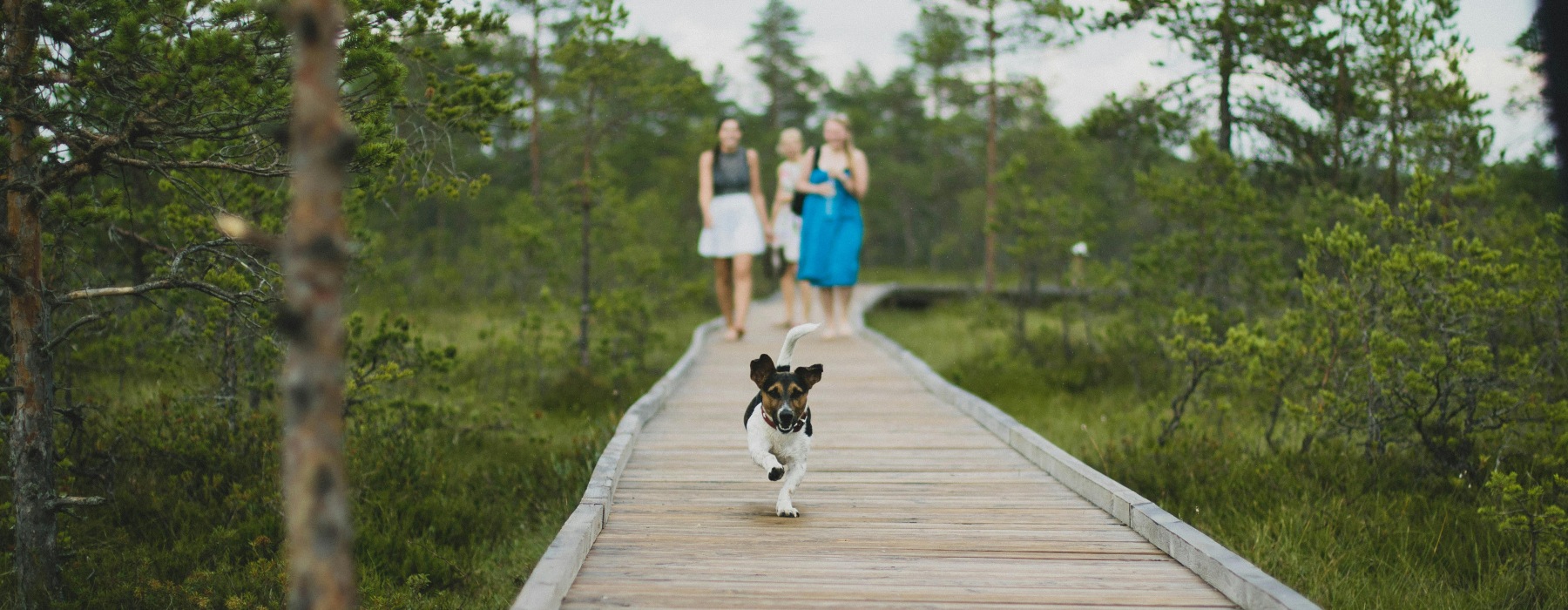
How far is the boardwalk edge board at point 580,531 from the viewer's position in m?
3.63

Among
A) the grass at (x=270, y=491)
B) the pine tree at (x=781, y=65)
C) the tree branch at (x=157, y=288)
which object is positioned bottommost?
the grass at (x=270, y=491)

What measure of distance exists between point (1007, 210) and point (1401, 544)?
8728 mm

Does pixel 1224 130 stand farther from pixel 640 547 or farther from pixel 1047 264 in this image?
pixel 640 547

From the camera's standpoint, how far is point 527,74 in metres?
27.6

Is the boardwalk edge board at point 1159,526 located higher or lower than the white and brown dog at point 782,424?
lower

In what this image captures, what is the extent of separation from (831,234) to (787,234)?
129 centimetres

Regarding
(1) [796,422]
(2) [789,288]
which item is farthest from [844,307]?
(1) [796,422]

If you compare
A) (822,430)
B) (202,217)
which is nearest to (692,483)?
(822,430)

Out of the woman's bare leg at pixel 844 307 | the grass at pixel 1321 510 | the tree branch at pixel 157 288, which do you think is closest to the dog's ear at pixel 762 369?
the tree branch at pixel 157 288

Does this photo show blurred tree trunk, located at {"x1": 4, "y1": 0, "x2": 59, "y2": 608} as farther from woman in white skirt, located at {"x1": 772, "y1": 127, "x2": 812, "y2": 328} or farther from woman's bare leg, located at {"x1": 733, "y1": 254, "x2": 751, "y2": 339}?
woman in white skirt, located at {"x1": 772, "y1": 127, "x2": 812, "y2": 328}

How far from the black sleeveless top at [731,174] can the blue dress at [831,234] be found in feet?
2.54

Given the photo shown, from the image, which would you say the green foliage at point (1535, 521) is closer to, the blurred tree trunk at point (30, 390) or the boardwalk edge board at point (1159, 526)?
the boardwalk edge board at point (1159, 526)

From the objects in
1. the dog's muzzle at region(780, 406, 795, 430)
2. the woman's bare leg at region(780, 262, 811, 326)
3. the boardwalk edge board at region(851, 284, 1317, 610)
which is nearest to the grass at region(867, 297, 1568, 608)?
the boardwalk edge board at region(851, 284, 1317, 610)

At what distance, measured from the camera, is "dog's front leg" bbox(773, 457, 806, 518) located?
507 centimetres
